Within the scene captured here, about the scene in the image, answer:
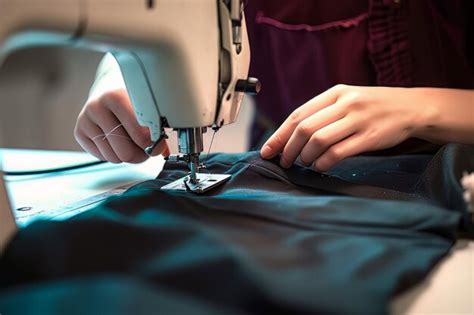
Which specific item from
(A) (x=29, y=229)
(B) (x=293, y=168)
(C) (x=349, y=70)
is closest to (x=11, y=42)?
(A) (x=29, y=229)

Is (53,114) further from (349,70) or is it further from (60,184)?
(349,70)

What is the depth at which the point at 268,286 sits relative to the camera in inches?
12.4

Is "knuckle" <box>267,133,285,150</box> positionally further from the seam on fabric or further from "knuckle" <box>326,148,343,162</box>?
the seam on fabric

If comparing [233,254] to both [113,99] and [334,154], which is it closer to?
[334,154]

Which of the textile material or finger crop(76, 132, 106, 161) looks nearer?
the textile material

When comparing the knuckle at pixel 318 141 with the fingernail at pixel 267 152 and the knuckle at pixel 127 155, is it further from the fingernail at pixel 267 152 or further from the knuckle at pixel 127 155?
the knuckle at pixel 127 155

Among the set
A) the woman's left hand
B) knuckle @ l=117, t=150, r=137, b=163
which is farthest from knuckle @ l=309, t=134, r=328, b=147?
knuckle @ l=117, t=150, r=137, b=163

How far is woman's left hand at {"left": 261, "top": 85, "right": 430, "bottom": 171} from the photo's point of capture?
2.10ft

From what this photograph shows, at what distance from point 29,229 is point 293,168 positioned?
15.3 inches

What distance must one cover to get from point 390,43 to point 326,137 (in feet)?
1.28

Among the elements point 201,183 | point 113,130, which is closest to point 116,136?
point 113,130

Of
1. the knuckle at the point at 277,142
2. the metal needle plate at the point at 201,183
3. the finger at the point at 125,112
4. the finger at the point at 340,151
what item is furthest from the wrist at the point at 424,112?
the finger at the point at 125,112

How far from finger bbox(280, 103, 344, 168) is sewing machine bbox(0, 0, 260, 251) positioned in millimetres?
90

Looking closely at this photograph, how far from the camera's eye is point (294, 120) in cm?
67
